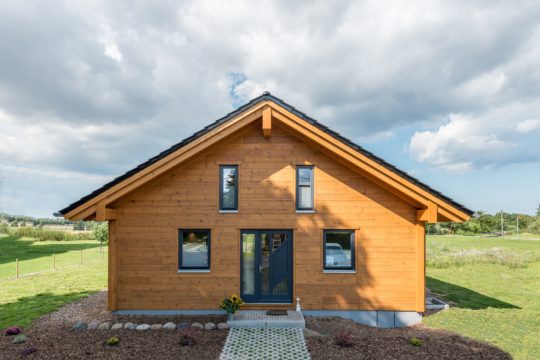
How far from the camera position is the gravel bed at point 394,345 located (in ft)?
24.9

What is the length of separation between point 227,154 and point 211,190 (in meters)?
1.48

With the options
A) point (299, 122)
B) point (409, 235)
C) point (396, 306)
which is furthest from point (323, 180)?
point (396, 306)

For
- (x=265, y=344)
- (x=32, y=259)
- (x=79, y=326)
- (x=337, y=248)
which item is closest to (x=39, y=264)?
(x=32, y=259)

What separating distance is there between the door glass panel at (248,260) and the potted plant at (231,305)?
842mm

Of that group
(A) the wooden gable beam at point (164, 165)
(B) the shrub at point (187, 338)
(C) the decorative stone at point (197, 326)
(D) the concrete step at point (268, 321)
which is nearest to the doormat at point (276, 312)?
(D) the concrete step at point (268, 321)

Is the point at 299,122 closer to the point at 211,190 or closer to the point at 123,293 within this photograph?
the point at 211,190

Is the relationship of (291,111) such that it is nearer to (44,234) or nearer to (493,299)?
(493,299)

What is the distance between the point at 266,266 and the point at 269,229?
1.39 m

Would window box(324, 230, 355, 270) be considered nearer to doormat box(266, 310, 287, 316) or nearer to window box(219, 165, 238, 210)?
doormat box(266, 310, 287, 316)

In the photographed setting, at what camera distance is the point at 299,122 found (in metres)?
10.3

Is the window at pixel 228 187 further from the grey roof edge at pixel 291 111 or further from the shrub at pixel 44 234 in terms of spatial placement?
the shrub at pixel 44 234

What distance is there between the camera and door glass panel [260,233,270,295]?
424 inches

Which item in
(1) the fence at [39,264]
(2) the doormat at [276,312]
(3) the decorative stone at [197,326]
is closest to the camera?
(3) the decorative stone at [197,326]

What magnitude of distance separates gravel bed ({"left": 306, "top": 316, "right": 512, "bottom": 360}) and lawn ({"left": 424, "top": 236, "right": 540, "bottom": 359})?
659mm
